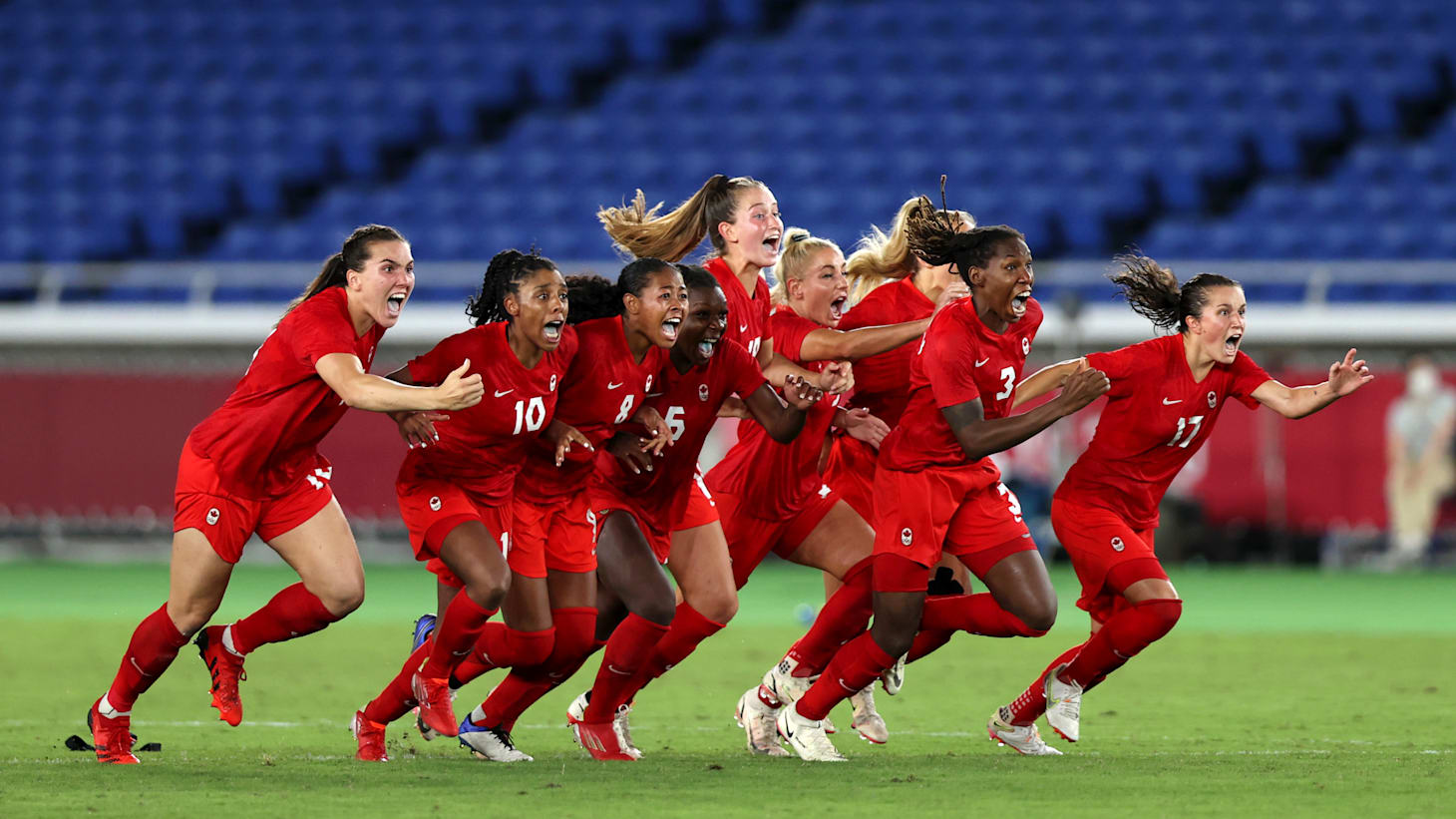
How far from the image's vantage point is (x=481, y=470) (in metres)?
7.15

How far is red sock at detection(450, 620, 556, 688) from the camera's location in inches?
276

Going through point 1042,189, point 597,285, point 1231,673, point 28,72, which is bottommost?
point 1231,673

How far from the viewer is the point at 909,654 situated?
801 centimetres

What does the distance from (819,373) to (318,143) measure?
17127 millimetres

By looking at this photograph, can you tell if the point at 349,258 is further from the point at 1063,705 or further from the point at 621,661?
the point at 1063,705

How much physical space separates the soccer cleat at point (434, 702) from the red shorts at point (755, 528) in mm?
1457

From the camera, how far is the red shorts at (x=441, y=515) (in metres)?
6.96

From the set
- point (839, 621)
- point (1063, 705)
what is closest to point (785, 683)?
point (839, 621)

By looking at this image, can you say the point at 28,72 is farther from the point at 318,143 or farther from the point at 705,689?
the point at 705,689

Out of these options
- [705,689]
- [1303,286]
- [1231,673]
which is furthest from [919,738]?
[1303,286]

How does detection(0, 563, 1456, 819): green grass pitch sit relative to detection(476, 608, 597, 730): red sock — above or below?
below

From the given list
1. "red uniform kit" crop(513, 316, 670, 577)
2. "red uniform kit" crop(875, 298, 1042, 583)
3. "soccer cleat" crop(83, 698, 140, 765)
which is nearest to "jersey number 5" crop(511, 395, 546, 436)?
"red uniform kit" crop(513, 316, 670, 577)

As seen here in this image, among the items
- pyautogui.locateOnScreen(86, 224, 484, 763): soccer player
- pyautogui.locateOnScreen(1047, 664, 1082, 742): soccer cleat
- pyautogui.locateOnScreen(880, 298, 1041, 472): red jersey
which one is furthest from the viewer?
pyautogui.locateOnScreen(1047, 664, 1082, 742): soccer cleat

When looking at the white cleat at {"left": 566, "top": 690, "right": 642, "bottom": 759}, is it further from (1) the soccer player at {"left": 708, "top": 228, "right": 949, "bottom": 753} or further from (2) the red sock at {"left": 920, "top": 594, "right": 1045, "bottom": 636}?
(2) the red sock at {"left": 920, "top": 594, "right": 1045, "bottom": 636}
